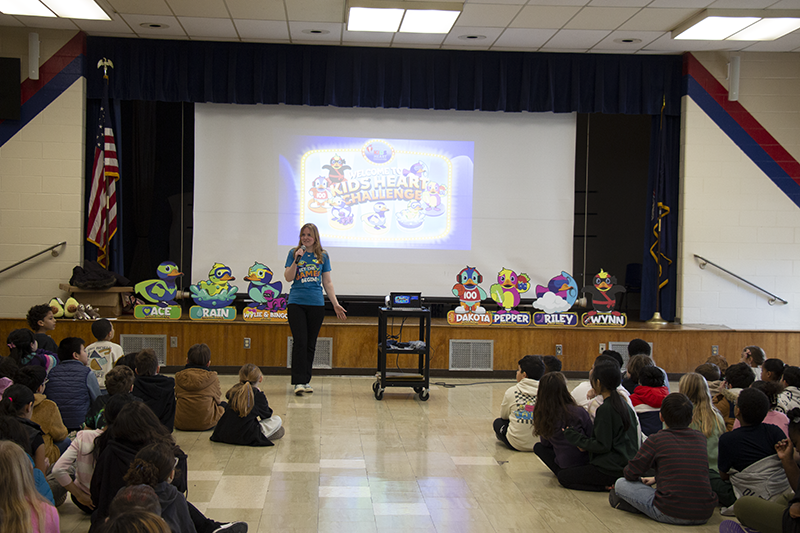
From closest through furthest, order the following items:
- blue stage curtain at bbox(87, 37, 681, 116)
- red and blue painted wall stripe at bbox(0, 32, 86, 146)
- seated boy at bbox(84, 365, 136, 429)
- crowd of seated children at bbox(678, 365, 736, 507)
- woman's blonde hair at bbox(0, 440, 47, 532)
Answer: woman's blonde hair at bbox(0, 440, 47, 532) < seated boy at bbox(84, 365, 136, 429) < crowd of seated children at bbox(678, 365, 736, 507) < red and blue painted wall stripe at bbox(0, 32, 86, 146) < blue stage curtain at bbox(87, 37, 681, 116)

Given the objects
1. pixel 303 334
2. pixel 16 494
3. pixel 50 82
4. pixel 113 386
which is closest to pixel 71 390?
pixel 113 386

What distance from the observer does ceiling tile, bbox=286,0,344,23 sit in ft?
20.7

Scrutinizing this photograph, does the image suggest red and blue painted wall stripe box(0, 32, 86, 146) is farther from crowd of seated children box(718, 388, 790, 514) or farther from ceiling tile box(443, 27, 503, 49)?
crowd of seated children box(718, 388, 790, 514)

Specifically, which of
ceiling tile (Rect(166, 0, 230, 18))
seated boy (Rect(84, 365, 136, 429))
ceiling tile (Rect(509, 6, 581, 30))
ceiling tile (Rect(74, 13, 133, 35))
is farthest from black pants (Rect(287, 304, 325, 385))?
ceiling tile (Rect(74, 13, 133, 35))

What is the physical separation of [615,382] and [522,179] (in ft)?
15.6

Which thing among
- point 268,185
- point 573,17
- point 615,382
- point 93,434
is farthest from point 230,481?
point 573,17

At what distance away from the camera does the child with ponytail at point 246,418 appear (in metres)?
4.19

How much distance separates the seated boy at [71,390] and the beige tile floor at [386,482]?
593mm

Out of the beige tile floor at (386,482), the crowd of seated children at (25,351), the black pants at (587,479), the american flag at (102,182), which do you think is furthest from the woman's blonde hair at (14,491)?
the american flag at (102,182)

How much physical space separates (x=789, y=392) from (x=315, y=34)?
5493 millimetres

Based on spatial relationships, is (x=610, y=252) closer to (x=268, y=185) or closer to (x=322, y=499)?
(x=268, y=185)

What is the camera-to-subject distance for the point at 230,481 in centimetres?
360

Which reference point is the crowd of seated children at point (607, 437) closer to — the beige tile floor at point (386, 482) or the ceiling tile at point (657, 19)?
the beige tile floor at point (386, 482)

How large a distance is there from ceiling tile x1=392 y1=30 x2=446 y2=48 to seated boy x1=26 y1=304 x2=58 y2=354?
4.35 meters
